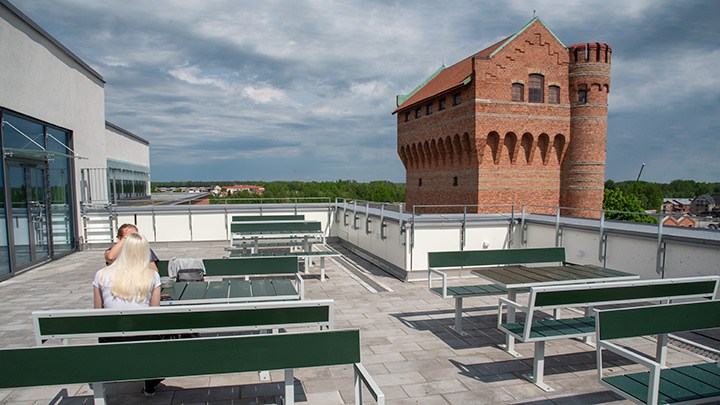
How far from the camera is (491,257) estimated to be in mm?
8031

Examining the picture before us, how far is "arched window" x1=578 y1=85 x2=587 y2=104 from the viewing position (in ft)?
97.1

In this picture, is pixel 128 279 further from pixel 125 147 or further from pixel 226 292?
pixel 125 147

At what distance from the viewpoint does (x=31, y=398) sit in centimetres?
491

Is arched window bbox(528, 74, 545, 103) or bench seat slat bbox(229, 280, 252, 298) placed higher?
arched window bbox(528, 74, 545, 103)

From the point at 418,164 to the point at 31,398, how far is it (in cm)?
3386

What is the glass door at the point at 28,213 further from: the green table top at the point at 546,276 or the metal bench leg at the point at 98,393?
the green table top at the point at 546,276

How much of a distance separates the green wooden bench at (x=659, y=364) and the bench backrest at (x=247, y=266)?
486cm

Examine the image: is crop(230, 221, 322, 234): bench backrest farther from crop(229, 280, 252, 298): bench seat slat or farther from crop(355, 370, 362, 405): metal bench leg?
crop(355, 370, 362, 405): metal bench leg

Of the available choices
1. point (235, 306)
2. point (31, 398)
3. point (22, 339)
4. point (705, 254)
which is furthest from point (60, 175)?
point (705, 254)

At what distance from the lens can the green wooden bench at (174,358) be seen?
10.3 ft

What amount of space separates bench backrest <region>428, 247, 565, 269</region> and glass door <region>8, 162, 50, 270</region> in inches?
434

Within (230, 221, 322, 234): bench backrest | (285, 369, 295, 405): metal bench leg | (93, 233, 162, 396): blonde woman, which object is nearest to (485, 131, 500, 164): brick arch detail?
(230, 221, 322, 234): bench backrest

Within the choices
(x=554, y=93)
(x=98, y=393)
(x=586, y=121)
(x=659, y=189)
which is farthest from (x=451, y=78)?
(x=659, y=189)

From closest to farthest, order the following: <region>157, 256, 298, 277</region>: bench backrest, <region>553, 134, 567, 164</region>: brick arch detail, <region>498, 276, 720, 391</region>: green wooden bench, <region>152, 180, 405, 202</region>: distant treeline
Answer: <region>498, 276, 720, 391</region>: green wooden bench → <region>157, 256, 298, 277</region>: bench backrest → <region>553, 134, 567, 164</region>: brick arch detail → <region>152, 180, 405, 202</region>: distant treeline
